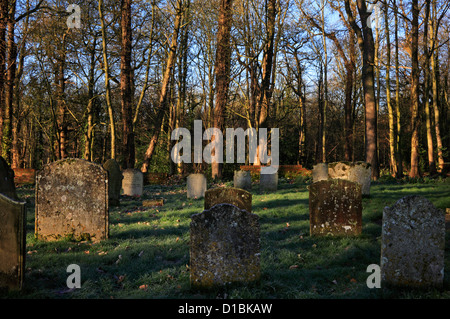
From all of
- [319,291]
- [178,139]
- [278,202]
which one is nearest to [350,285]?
[319,291]

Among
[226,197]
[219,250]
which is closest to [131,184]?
[226,197]

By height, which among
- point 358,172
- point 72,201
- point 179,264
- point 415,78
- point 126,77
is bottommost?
point 179,264

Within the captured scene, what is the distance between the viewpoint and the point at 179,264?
596cm

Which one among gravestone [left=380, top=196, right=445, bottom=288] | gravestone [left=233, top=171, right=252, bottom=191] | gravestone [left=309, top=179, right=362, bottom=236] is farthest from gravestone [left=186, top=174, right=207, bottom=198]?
gravestone [left=380, top=196, right=445, bottom=288]

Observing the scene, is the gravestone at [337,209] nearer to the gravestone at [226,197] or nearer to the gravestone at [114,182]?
the gravestone at [226,197]

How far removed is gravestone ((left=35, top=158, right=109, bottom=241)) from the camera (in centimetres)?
755

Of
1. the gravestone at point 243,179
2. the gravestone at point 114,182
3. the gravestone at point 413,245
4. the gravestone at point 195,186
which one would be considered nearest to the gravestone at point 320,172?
the gravestone at point 243,179

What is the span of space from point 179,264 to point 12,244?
8.13 feet

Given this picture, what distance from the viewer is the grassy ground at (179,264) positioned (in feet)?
15.4

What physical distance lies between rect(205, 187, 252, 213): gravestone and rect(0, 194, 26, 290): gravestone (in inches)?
159

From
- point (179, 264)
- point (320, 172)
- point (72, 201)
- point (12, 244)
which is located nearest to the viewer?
point (12, 244)

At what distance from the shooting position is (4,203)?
4.71 meters

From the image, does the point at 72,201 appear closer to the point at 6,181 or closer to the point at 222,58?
the point at 6,181

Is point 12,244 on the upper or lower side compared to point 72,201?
lower
